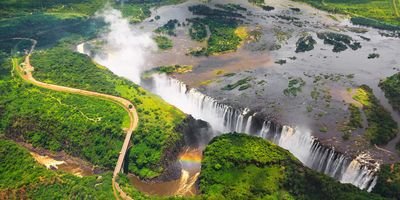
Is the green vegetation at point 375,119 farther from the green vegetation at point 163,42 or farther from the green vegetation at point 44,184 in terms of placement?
the green vegetation at point 163,42

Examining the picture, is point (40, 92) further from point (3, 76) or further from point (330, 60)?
point (330, 60)

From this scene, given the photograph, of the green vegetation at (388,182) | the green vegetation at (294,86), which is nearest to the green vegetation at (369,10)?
the green vegetation at (294,86)

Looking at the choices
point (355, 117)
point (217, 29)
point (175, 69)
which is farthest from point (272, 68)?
point (217, 29)

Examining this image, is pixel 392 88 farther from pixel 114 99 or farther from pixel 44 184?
pixel 44 184

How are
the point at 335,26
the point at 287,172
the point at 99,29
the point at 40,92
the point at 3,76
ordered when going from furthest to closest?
the point at 99,29, the point at 335,26, the point at 3,76, the point at 40,92, the point at 287,172

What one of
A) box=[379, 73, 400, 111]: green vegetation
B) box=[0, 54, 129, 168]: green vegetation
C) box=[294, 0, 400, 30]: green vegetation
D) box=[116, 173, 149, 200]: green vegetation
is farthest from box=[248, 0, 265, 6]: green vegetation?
box=[116, 173, 149, 200]: green vegetation

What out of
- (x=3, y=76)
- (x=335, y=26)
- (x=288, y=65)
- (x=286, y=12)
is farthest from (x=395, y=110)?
(x=3, y=76)

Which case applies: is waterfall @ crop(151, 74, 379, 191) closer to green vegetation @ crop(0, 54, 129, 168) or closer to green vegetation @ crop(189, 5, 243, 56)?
green vegetation @ crop(0, 54, 129, 168)
